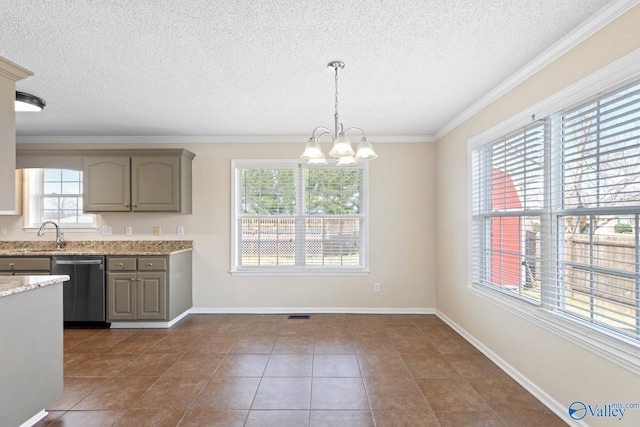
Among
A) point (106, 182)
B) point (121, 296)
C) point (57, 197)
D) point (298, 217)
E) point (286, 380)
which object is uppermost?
point (106, 182)

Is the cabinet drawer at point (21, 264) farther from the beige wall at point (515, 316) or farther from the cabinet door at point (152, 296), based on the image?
the beige wall at point (515, 316)

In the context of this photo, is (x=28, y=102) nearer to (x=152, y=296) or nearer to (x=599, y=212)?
(x=152, y=296)

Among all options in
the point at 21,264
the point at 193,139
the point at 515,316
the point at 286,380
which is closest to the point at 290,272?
the point at 286,380

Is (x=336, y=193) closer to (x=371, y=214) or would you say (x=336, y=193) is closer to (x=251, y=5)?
(x=371, y=214)

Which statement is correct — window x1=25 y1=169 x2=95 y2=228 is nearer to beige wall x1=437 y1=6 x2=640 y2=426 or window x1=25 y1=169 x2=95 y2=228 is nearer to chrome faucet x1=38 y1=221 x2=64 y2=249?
chrome faucet x1=38 y1=221 x2=64 y2=249

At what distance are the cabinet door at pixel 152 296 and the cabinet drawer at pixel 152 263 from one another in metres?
0.07

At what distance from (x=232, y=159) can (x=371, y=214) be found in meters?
2.05

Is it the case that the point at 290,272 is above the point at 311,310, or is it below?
above

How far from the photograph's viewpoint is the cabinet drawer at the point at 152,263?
13.7 feet

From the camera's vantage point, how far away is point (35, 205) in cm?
481

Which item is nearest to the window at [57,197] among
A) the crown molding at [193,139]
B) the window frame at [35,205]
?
the window frame at [35,205]

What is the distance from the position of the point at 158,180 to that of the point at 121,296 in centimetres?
147

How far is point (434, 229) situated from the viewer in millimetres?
4773
